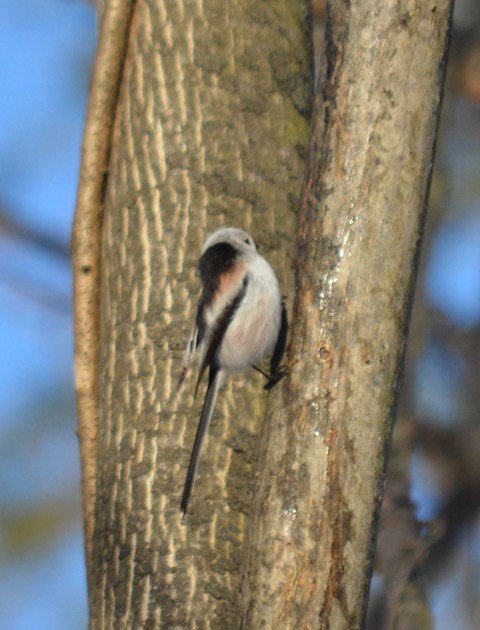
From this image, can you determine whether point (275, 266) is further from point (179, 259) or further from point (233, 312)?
point (179, 259)

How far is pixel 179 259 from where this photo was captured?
3.95 metres

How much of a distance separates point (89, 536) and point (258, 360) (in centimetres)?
105

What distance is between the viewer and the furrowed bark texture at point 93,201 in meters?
4.30

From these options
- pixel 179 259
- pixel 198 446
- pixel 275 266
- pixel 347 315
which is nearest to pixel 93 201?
pixel 179 259

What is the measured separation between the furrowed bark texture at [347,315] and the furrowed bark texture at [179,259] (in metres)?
0.57

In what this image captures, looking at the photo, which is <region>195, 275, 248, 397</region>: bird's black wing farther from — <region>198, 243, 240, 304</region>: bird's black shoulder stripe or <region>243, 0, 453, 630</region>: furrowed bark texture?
<region>243, 0, 453, 630</region>: furrowed bark texture

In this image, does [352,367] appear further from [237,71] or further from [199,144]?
[237,71]

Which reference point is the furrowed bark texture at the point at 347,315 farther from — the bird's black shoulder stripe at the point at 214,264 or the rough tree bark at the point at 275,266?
the bird's black shoulder stripe at the point at 214,264

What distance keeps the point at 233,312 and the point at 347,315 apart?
98 cm

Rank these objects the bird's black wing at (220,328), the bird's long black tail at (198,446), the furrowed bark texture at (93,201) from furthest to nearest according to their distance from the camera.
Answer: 1. the furrowed bark texture at (93,201)
2. the bird's black wing at (220,328)
3. the bird's long black tail at (198,446)

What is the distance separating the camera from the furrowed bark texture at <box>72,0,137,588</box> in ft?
14.1

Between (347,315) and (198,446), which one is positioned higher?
(347,315)

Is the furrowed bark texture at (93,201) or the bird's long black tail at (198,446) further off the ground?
the furrowed bark texture at (93,201)

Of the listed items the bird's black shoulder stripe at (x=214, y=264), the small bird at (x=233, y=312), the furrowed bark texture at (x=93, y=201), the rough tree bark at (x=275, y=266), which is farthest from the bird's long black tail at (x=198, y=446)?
the furrowed bark texture at (x=93, y=201)
